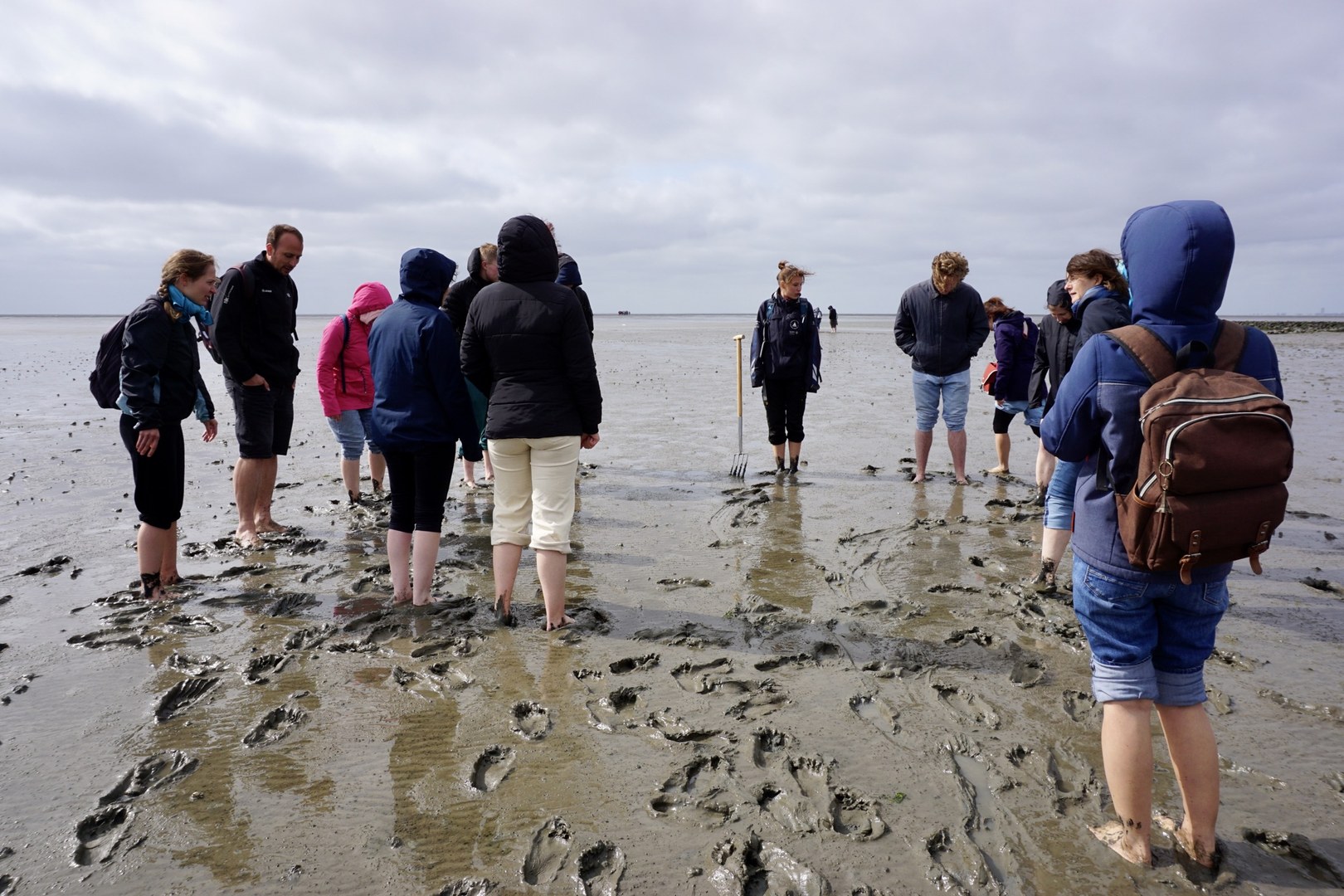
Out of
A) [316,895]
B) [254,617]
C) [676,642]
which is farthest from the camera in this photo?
[254,617]

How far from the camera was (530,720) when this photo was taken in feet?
12.9

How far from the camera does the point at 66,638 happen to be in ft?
16.2

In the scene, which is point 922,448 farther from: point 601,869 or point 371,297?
point 601,869

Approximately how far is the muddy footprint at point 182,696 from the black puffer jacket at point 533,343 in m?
1.98

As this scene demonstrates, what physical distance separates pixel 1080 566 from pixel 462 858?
2.43m

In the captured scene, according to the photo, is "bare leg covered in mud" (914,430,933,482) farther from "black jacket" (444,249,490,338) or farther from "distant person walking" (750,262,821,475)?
"black jacket" (444,249,490,338)

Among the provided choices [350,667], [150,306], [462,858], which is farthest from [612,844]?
[150,306]

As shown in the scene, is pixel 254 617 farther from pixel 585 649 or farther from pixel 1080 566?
pixel 1080 566

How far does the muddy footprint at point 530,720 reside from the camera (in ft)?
12.5

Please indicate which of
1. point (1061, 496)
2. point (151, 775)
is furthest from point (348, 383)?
point (1061, 496)

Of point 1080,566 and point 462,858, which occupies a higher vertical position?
point 1080,566

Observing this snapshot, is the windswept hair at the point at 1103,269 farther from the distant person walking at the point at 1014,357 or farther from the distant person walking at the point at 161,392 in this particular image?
the distant person walking at the point at 161,392

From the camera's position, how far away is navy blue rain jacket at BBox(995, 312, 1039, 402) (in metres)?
8.47

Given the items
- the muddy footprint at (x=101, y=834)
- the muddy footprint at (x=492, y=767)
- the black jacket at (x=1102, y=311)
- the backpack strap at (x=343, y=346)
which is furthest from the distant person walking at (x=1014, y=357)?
the muddy footprint at (x=101, y=834)
